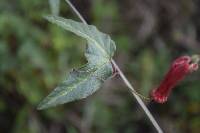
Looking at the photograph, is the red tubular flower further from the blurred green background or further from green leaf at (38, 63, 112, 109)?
the blurred green background

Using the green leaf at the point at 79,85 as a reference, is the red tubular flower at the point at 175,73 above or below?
below

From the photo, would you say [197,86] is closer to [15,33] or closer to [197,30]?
[197,30]

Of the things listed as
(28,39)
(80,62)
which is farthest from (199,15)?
(28,39)

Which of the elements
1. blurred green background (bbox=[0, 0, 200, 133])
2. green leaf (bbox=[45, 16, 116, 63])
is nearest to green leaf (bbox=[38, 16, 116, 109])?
green leaf (bbox=[45, 16, 116, 63])

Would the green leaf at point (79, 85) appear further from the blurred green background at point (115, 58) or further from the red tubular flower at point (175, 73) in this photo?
the blurred green background at point (115, 58)

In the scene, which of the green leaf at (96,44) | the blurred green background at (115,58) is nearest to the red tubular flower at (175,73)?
the green leaf at (96,44)

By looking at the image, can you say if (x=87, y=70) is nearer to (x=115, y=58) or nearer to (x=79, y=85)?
(x=79, y=85)
